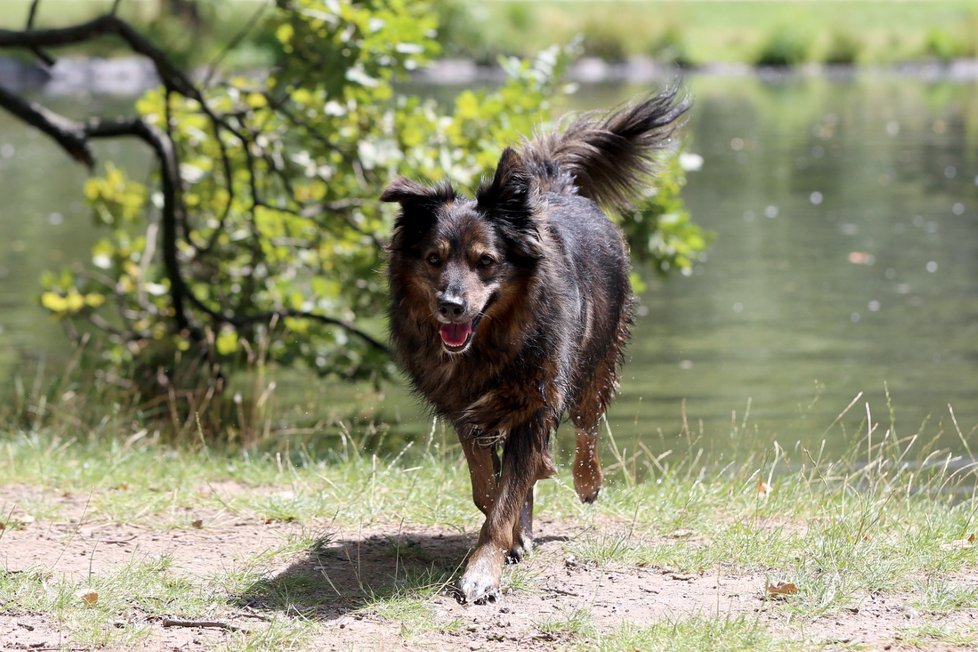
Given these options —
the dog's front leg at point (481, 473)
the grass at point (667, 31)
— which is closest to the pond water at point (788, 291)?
the dog's front leg at point (481, 473)

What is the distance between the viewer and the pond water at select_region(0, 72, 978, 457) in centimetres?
1061

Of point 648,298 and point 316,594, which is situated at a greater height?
point 316,594

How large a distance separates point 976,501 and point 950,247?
11.5 metres

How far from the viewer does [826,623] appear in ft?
14.7

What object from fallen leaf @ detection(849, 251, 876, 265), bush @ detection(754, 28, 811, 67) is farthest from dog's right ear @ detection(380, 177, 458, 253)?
bush @ detection(754, 28, 811, 67)

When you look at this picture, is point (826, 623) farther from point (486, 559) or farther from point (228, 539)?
point (228, 539)

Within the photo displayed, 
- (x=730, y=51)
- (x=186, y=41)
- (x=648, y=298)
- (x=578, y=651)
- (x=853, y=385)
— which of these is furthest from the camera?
(x=730, y=51)

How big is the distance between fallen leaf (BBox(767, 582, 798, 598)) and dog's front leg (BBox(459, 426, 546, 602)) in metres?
0.99

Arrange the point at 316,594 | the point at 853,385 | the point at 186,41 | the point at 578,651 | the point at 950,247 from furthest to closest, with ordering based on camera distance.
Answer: the point at 186,41 → the point at 950,247 → the point at 853,385 → the point at 316,594 → the point at 578,651

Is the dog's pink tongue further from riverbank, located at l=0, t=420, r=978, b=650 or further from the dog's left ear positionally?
riverbank, located at l=0, t=420, r=978, b=650

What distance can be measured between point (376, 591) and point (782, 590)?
4.87ft

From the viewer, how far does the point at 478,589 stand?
188 inches

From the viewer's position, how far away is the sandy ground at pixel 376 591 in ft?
14.4

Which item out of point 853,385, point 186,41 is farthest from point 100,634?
point 186,41
